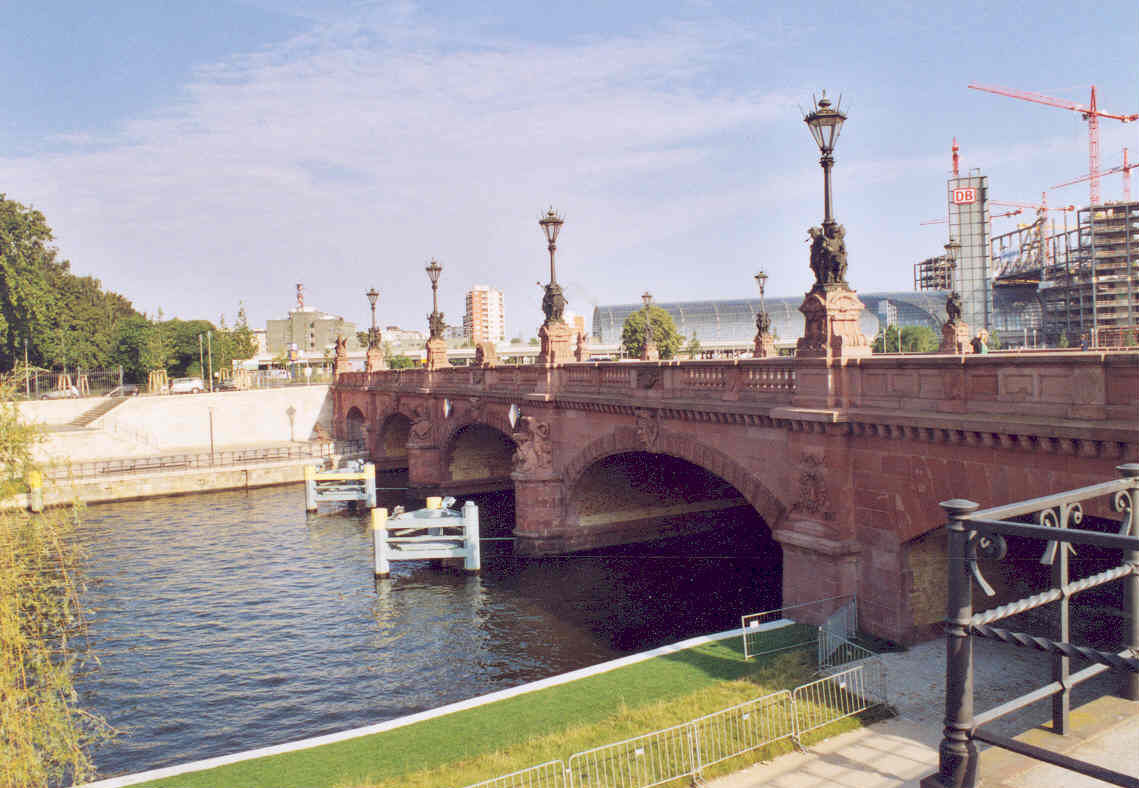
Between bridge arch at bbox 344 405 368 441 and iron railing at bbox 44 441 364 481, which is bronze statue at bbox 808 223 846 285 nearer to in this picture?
iron railing at bbox 44 441 364 481

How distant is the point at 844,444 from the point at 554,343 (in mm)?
16128

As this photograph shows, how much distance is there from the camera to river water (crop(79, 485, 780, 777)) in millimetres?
19969

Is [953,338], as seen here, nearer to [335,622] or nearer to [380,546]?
[380,546]

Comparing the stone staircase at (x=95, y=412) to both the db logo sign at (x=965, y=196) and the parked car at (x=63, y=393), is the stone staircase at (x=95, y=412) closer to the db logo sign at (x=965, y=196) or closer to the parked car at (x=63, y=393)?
the parked car at (x=63, y=393)

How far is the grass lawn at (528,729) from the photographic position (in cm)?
1342

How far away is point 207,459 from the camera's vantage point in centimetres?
5778

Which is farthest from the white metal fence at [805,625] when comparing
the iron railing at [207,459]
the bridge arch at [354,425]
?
the bridge arch at [354,425]

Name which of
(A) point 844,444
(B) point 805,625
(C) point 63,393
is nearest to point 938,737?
(B) point 805,625

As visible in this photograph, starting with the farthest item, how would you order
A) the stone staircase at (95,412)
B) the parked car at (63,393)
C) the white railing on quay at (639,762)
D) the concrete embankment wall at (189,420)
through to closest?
the parked car at (63,393), the stone staircase at (95,412), the concrete embankment wall at (189,420), the white railing on quay at (639,762)

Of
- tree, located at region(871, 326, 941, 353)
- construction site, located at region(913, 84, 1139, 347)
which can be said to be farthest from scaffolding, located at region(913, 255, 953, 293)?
tree, located at region(871, 326, 941, 353)

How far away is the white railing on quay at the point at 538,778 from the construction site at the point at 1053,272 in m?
79.5

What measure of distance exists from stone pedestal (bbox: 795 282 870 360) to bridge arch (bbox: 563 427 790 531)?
4.04m

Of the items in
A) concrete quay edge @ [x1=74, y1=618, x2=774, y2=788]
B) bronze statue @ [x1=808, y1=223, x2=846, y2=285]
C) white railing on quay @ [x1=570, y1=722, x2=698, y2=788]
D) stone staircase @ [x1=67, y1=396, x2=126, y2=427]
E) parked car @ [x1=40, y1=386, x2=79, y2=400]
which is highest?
bronze statue @ [x1=808, y1=223, x2=846, y2=285]

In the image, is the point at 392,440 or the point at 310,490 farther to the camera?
the point at 392,440
